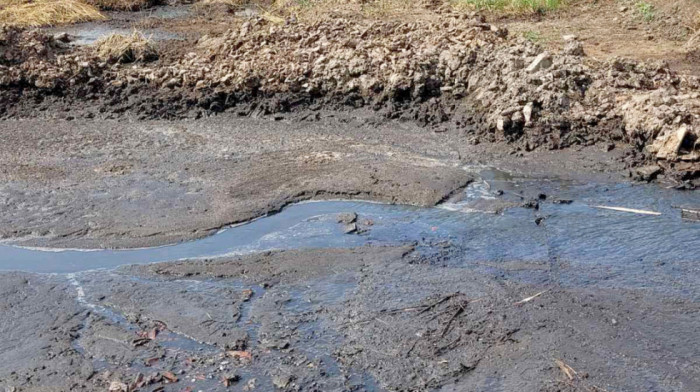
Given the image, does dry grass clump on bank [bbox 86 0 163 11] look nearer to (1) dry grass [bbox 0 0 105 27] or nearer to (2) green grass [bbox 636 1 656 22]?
(1) dry grass [bbox 0 0 105 27]

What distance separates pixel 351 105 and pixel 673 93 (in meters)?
3.67

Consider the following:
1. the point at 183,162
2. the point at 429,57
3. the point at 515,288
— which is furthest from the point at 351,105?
the point at 515,288

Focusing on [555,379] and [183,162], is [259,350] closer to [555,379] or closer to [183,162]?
[555,379]

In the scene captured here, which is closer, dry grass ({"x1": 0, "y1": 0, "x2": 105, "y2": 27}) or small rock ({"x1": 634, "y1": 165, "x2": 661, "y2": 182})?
small rock ({"x1": 634, "y1": 165, "x2": 661, "y2": 182})

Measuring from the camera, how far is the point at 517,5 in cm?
1410

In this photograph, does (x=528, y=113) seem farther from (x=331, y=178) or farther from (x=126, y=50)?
(x=126, y=50)

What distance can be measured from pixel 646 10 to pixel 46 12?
11.0m

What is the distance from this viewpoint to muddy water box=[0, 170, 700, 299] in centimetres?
666

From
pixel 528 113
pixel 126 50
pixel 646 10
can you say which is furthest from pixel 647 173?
pixel 126 50

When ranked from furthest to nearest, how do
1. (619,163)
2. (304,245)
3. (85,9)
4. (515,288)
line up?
(85,9) < (619,163) < (304,245) < (515,288)

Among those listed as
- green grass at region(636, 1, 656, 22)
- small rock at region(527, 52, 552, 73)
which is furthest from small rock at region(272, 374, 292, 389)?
green grass at region(636, 1, 656, 22)

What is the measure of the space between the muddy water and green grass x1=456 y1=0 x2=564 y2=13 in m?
6.68

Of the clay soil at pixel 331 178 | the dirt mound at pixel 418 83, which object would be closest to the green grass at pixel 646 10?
the clay soil at pixel 331 178

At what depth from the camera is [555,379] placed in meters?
5.21
